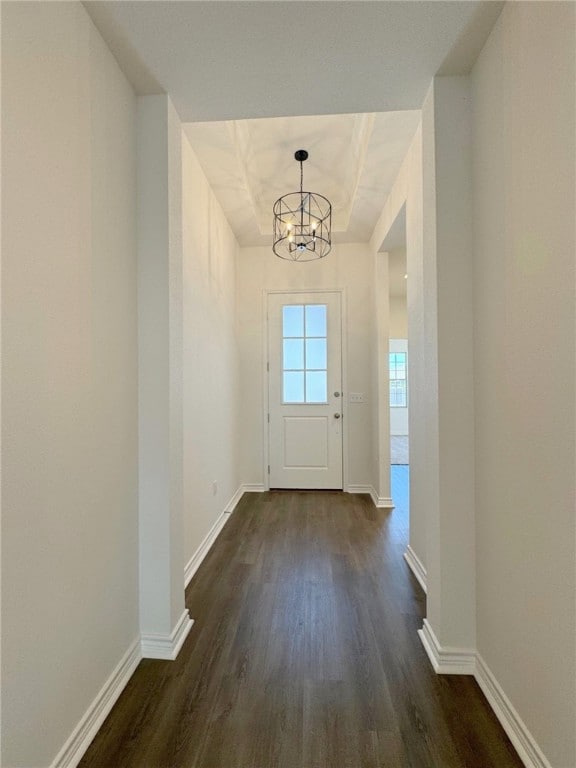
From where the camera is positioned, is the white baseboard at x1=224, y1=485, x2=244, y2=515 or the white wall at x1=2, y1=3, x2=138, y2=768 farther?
the white baseboard at x1=224, y1=485, x2=244, y2=515

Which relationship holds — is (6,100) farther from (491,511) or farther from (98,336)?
(491,511)

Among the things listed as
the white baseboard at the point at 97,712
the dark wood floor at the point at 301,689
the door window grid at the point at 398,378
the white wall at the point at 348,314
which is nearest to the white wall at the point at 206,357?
the white wall at the point at 348,314

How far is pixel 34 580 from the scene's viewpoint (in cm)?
105

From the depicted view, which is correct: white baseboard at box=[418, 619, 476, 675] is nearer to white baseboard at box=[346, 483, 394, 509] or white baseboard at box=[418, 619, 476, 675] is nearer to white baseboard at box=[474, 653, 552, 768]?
white baseboard at box=[474, 653, 552, 768]

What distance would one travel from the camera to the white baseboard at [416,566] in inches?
89.4

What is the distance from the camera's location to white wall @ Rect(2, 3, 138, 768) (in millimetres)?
990

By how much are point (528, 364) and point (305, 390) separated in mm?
3163

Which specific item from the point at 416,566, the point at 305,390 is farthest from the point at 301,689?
the point at 305,390

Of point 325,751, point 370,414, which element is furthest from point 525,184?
point 370,414

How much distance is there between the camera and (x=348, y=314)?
423 cm

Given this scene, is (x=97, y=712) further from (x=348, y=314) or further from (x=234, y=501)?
(x=348, y=314)

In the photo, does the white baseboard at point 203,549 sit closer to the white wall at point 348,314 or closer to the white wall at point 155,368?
the white wall at point 155,368

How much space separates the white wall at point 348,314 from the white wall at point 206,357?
371 millimetres

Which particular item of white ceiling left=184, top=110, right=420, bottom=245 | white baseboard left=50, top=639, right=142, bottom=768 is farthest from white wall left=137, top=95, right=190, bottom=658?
white ceiling left=184, top=110, right=420, bottom=245
